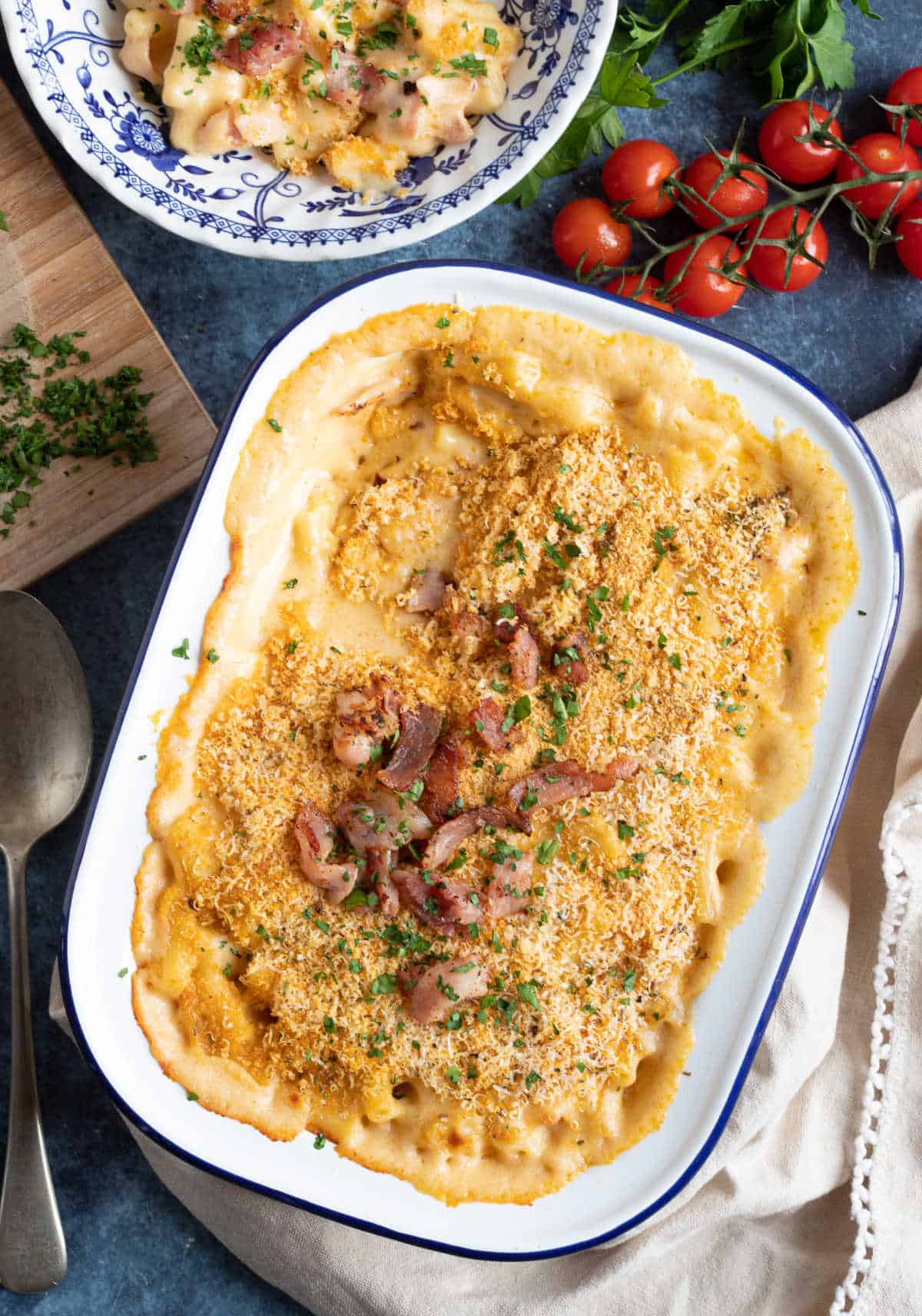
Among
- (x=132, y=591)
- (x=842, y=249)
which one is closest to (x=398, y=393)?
(x=132, y=591)

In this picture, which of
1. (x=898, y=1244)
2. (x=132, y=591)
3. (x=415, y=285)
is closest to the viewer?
(x=415, y=285)

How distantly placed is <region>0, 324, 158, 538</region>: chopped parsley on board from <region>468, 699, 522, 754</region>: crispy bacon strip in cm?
100

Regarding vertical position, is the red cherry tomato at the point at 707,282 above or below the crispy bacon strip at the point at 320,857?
above

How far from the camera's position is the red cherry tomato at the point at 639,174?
2652mm

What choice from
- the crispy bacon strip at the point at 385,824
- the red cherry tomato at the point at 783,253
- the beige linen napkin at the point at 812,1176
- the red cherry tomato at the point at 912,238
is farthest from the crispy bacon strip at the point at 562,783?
the red cherry tomato at the point at 912,238

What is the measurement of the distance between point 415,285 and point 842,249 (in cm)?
130

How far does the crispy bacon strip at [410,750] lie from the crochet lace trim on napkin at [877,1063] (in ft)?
3.55

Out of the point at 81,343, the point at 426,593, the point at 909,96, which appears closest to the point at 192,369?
the point at 81,343

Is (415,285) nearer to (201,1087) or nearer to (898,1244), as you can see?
(201,1087)

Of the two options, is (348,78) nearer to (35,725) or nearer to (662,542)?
(662,542)

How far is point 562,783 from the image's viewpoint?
89.1 inches

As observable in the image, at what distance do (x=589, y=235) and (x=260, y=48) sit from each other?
86cm

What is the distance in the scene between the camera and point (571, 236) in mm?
2680

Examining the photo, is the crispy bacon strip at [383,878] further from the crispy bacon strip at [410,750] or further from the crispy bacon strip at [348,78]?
the crispy bacon strip at [348,78]
